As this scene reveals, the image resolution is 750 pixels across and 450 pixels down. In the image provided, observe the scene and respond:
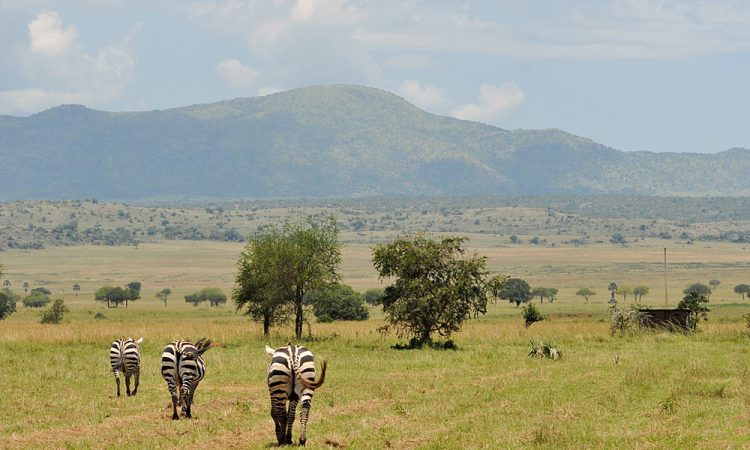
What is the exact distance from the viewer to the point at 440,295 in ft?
171

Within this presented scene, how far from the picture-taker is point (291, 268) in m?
56.6

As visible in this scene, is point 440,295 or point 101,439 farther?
point 440,295

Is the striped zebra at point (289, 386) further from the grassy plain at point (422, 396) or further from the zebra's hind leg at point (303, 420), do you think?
the grassy plain at point (422, 396)

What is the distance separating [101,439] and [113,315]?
78.2 meters

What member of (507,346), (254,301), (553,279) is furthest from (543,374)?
(553,279)

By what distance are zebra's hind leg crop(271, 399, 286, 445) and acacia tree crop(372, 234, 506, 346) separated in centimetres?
2739

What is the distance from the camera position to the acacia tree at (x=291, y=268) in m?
56.6

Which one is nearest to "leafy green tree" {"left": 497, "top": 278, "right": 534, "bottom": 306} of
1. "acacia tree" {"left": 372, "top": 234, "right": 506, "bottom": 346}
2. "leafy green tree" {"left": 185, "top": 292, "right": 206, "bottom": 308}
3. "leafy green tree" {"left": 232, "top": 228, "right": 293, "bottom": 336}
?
"leafy green tree" {"left": 185, "top": 292, "right": 206, "bottom": 308}

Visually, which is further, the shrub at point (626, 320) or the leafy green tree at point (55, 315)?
the leafy green tree at point (55, 315)

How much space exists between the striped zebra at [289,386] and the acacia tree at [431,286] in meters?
27.4

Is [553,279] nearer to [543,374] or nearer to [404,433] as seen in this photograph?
[543,374]

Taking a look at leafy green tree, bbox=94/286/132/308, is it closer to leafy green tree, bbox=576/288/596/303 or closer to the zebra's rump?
leafy green tree, bbox=576/288/596/303

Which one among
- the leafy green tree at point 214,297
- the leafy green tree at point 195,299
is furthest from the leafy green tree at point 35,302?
the leafy green tree at point 214,297

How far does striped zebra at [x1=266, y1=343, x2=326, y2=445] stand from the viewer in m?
24.1
